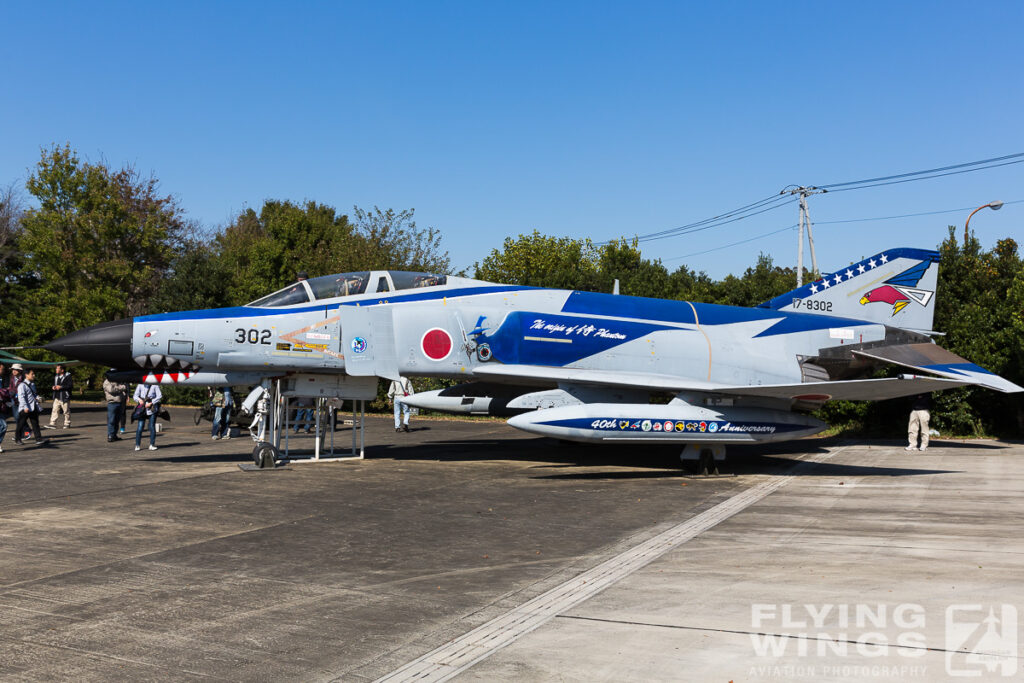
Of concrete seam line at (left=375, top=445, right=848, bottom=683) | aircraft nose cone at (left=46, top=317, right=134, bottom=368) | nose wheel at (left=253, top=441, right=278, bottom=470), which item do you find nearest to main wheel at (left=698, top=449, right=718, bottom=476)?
concrete seam line at (left=375, top=445, right=848, bottom=683)

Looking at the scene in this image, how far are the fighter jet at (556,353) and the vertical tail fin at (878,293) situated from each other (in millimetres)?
842

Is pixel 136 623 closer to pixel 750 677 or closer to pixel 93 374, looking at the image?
pixel 750 677

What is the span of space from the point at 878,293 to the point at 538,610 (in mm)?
13028

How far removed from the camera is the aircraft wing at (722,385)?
42.6 ft

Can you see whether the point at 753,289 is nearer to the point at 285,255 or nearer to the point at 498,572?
the point at 285,255

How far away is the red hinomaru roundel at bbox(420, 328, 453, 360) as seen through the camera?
1384 cm

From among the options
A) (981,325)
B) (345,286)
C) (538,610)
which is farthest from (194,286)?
(538,610)

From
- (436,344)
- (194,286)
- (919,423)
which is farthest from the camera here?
(194,286)

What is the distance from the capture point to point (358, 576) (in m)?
6.97

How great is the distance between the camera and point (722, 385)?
1376cm

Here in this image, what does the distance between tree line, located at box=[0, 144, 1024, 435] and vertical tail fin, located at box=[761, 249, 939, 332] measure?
12.8 ft

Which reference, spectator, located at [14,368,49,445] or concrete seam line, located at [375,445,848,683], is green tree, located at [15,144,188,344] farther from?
concrete seam line, located at [375,445,848,683]

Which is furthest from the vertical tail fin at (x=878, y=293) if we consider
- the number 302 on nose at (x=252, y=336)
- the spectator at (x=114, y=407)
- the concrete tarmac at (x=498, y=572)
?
the spectator at (x=114, y=407)

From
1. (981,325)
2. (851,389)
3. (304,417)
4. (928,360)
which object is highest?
(981,325)
